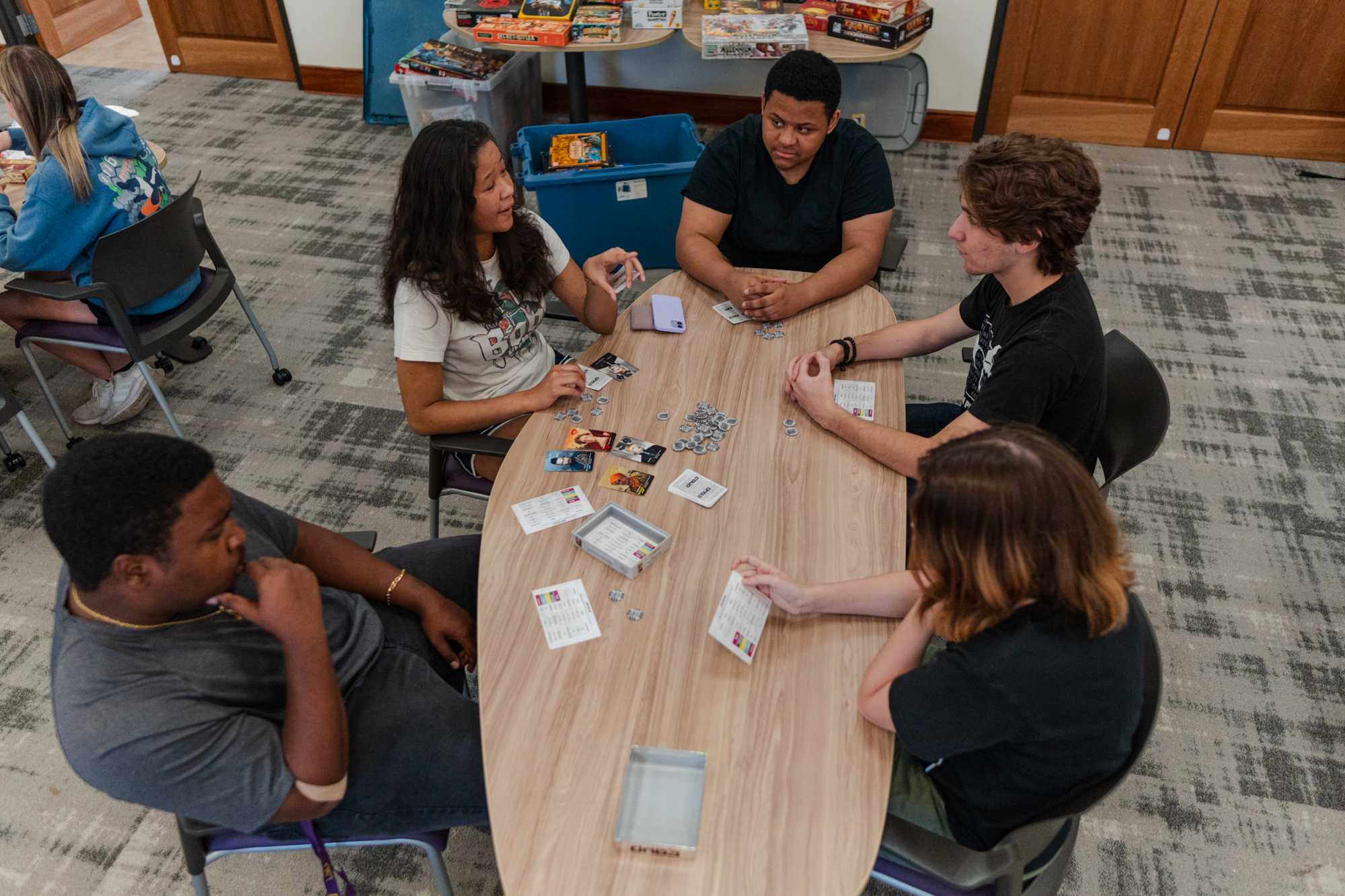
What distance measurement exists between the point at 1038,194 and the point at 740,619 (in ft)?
3.50

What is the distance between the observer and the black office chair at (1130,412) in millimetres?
1999

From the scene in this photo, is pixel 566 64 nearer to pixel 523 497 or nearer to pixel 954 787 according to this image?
pixel 523 497

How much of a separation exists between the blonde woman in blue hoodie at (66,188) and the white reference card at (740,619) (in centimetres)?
236

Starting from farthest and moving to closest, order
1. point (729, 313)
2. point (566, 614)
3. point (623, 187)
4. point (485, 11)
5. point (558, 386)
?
point (485, 11), point (623, 187), point (729, 313), point (558, 386), point (566, 614)

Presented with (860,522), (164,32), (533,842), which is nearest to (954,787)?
(860,522)

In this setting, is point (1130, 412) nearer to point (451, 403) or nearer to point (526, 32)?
point (451, 403)

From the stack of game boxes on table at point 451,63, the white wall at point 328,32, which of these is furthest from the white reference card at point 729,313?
the white wall at point 328,32

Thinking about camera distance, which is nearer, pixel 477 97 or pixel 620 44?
pixel 620 44

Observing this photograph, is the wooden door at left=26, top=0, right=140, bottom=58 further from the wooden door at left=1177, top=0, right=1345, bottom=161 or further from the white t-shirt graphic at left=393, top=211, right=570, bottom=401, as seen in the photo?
the wooden door at left=1177, top=0, right=1345, bottom=161

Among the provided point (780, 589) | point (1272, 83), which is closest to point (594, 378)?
point (780, 589)

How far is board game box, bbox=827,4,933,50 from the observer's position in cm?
413

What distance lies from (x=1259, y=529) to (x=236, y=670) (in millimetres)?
2990

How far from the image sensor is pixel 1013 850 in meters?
1.43

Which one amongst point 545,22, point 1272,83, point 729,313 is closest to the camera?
point 729,313
